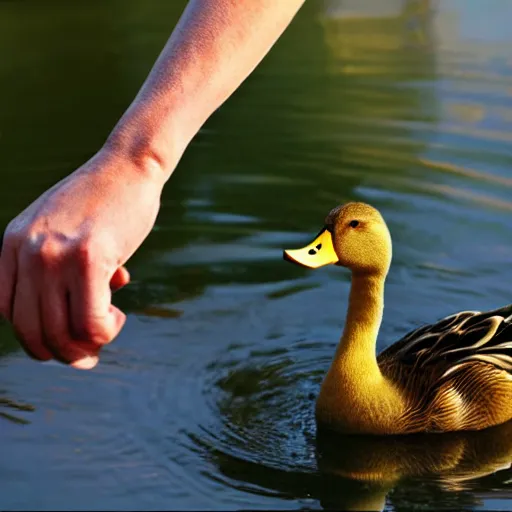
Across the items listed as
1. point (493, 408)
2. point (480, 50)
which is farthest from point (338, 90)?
point (493, 408)

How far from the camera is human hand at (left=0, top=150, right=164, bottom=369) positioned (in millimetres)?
1881

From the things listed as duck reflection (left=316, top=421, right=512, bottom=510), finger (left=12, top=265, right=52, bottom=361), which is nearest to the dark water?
duck reflection (left=316, top=421, right=512, bottom=510)

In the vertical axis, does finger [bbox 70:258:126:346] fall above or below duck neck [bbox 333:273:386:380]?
below

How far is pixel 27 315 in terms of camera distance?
1.88 metres

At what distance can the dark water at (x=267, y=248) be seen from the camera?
11.0 feet

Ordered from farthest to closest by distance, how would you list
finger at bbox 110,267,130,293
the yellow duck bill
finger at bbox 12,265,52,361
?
the yellow duck bill, finger at bbox 110,267,130,293, finger at bbox 12,265,52,361

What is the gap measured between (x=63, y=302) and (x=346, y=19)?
7.19 m

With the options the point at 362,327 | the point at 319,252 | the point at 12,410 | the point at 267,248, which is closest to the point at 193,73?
the point at 319,252

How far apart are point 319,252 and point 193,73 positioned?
4.85 feet

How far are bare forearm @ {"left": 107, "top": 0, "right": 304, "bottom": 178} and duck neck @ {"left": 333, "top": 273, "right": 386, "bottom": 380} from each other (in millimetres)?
1485

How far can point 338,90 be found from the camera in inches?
287

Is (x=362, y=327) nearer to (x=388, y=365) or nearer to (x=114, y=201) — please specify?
(x=388, y=365)

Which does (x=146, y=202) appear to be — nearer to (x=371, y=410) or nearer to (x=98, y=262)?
(x=98, y=262)

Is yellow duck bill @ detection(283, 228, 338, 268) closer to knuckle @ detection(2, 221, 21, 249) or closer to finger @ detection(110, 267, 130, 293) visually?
finger @ detection(110, 267, 130, 293)
